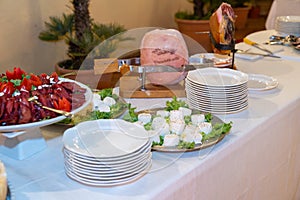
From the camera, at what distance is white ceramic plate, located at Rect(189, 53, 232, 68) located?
1.49 m

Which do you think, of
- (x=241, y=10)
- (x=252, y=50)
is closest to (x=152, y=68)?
(x=252, y=50)

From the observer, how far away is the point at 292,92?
1397 mm

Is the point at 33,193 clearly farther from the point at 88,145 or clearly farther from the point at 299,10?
the point at 299,10

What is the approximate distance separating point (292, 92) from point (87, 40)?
163cm

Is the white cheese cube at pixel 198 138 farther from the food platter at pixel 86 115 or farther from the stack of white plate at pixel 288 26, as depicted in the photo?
the stack of white plate at pixel 288 26

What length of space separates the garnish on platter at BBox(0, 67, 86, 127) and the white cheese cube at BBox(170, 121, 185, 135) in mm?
232

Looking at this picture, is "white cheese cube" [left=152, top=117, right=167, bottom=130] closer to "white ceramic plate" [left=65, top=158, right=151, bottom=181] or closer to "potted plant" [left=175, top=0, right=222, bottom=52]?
"white ceramic plate" [left=65, top=158, right=151, bottom=181]

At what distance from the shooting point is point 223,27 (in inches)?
57.7

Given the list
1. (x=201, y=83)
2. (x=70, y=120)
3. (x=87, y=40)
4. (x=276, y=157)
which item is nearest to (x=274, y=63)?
(x=276, y=157)

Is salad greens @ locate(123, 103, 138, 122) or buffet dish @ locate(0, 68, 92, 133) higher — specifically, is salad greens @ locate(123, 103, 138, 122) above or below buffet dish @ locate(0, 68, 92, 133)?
below

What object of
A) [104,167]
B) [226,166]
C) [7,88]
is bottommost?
[226,166]

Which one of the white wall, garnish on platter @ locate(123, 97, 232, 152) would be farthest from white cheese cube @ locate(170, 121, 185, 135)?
the white wall

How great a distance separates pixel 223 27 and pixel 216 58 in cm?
16

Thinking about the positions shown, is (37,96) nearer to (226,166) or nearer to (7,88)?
(7,88)
